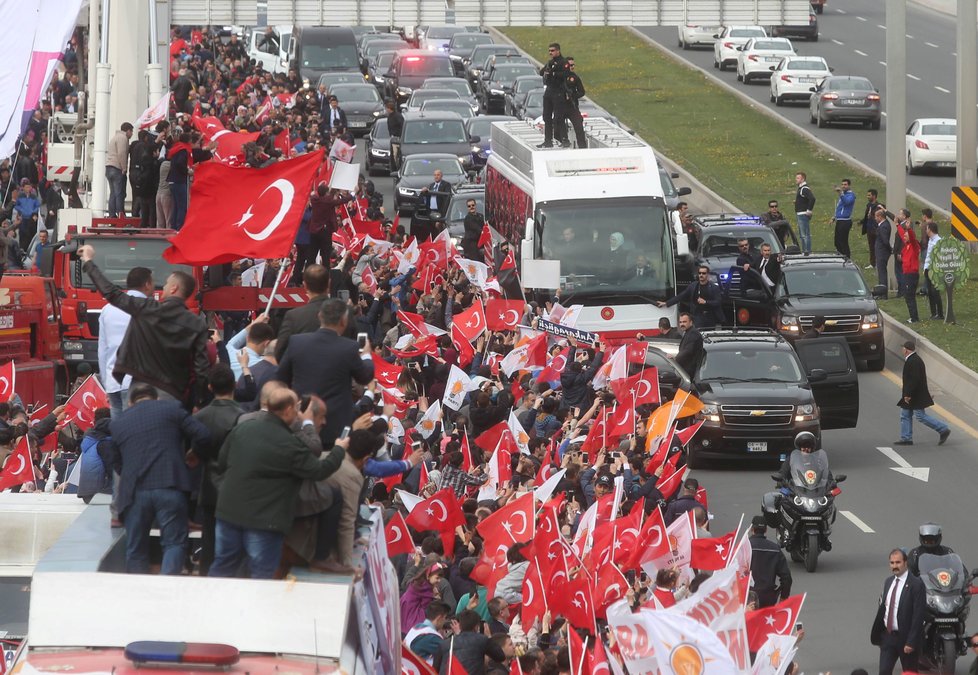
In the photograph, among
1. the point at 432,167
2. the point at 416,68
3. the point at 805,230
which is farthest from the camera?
the point at 416,68

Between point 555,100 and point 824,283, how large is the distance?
16.6 feet

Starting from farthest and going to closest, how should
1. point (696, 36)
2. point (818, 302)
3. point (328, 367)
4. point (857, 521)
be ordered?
point (696, 36), point (818, 302), point (857, 521), point (328, 367)

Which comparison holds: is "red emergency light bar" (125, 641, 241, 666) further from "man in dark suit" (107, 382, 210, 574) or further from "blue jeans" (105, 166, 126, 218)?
"blue jeans" (105, 166, 126, 218)

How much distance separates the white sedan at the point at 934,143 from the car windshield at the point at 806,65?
10.1m

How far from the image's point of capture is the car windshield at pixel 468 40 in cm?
6631

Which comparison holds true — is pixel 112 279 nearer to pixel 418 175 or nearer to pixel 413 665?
pixel 413 665

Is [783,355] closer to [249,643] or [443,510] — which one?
[443,510]

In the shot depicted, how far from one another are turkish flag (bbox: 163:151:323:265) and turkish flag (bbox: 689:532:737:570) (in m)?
3.87

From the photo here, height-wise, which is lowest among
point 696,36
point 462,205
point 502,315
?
point 462,205

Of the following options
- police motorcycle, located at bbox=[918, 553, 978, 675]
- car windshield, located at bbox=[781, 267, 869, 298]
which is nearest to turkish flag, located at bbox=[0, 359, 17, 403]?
police motorcycle, located at bbox=[918, 553, 978, 675]

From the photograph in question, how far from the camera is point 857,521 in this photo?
21.0 m

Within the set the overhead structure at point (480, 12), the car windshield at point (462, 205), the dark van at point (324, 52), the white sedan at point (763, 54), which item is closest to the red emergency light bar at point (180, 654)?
the car windshield at point (462, 205)

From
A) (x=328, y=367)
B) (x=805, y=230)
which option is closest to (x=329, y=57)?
(x=805, y=230)

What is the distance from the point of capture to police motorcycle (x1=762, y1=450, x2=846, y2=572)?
18969 millimetres
